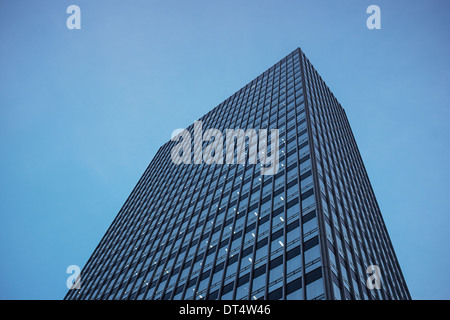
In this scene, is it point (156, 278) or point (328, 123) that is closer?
point (156, 278)

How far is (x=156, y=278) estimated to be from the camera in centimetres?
5584

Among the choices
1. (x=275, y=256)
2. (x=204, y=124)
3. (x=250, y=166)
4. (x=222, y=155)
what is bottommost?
(x=275, y=256)

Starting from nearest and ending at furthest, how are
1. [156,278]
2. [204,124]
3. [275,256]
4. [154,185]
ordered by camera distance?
1. [275,256]
2. [156,278]
3. [154,185]
4. [204,124]

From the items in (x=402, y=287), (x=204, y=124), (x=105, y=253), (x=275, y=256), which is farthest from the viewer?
(x=204, y=124)

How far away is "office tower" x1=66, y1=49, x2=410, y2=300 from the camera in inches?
1538

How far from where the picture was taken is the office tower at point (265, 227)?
128 ft

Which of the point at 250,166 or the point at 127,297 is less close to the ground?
the point at 250,166

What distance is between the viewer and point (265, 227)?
4681cm

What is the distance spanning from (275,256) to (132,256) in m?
36.7

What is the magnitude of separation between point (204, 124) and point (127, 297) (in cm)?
5763
